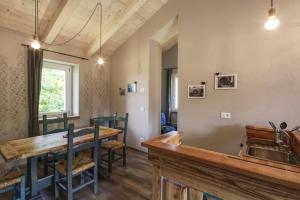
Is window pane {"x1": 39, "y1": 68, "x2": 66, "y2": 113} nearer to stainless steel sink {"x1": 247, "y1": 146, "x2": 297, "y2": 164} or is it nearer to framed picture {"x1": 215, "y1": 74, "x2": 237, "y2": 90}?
framed picture {"x1": 215, "y1": 74, "x2": 237, "y2": 90}

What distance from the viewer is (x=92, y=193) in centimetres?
223

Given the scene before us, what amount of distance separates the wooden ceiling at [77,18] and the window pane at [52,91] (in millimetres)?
718

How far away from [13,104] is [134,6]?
289 cm

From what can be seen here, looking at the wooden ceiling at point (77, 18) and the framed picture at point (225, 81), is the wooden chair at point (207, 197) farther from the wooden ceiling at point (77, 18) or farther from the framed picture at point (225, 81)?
the wooden ceiling at point (77, 18)

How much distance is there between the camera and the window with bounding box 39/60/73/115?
131 inches

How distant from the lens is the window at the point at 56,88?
10.9ft

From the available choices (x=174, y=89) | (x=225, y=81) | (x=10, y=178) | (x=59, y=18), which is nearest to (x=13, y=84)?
(x=59, y=18)

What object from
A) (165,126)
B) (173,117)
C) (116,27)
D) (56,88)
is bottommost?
(165,126)

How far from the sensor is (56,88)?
3.56 meters

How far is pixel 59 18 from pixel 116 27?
1051mm

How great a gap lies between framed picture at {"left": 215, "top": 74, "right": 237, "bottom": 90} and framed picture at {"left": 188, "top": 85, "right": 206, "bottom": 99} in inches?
10.0

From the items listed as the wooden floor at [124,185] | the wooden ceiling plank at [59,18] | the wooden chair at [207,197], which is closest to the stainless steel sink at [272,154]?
the wooden chair at [207,197]

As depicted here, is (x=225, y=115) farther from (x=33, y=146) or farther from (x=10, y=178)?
(x=10, y=178)

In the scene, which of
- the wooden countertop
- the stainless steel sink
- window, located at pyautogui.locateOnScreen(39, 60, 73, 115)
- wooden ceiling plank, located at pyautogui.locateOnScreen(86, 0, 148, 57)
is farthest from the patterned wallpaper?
the stainless steel sink
